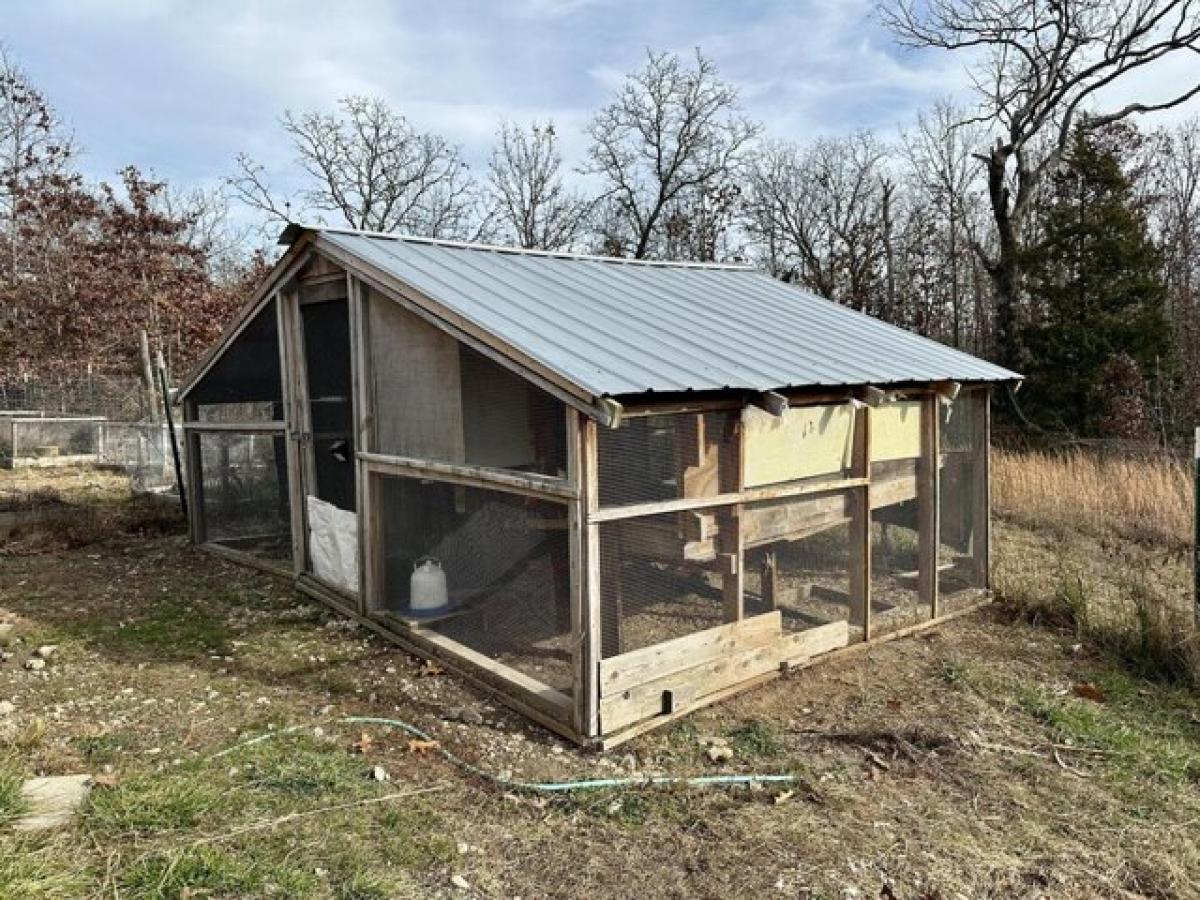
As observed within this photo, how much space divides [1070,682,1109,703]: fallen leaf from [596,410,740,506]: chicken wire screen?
94.1 inches

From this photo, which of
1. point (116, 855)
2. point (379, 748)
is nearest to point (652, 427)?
point (379, 748)

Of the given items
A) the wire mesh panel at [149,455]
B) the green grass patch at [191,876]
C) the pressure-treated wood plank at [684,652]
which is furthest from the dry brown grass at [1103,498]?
the wire mesh panel at [149,455]

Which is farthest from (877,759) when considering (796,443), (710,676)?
(796,443)

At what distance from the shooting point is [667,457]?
441cm

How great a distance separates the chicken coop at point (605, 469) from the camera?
4.27 meters

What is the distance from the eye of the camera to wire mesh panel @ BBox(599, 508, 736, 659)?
436cm

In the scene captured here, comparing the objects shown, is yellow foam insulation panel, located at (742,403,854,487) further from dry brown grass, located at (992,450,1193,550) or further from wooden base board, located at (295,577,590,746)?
dry brown grass, located at (992,450,1193,550)

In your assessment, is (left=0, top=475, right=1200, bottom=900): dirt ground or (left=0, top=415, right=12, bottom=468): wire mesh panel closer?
(left=0, top=475, right=1200, bottom=900): dirt ground

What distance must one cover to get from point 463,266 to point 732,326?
2.02m

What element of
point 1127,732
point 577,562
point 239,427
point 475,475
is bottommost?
point 1127,732

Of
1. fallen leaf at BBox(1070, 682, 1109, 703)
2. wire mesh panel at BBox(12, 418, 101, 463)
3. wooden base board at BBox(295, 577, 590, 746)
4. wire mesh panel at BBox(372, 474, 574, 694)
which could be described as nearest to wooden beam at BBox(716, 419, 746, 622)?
wire mesh panel at BBox(372, 474, 574, 694)

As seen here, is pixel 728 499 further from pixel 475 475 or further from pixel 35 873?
pixel 35 873

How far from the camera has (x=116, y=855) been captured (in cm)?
304

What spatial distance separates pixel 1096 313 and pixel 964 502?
11.8m
